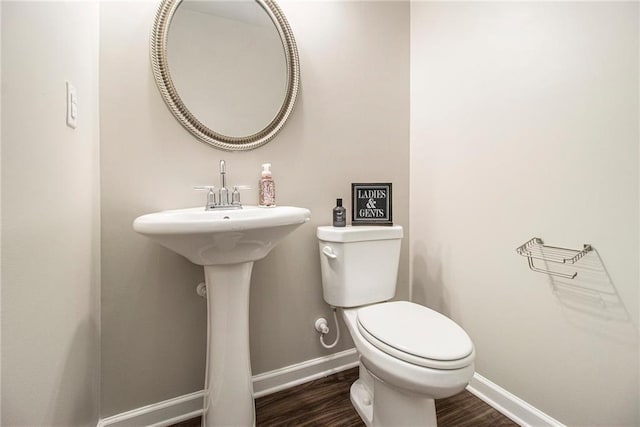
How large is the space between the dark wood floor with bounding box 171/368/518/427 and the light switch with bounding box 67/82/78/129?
1.20 m

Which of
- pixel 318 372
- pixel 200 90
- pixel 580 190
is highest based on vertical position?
pixel 200 90

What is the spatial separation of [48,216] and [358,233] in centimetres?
104

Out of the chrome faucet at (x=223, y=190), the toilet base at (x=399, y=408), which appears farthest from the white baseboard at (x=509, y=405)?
the chrome faucet at (x=223, y=190)

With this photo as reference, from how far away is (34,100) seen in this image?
0.66m

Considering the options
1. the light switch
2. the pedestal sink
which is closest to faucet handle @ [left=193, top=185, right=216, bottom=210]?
the pedestal sink

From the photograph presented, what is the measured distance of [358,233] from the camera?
1347 millimetres

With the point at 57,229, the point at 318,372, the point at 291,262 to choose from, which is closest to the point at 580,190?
the point at 291,262

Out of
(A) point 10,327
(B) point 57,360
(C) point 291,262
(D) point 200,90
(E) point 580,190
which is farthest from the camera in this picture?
(C) point 291,262

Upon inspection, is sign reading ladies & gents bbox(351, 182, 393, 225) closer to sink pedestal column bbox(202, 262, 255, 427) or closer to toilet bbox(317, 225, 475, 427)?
toilet bbox(317, 225, 475, 427)

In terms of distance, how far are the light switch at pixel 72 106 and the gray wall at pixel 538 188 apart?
4.98 feet

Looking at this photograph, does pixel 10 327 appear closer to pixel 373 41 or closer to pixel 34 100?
pixel 34 100

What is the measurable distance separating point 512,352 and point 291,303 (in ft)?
3.22

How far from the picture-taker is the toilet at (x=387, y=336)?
893 millimetres

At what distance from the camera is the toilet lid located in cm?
89
